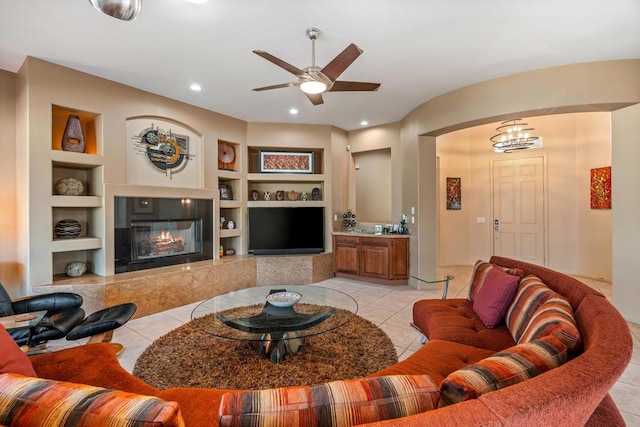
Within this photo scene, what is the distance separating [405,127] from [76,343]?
17.5 feet

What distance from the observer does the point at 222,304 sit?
9.20 ft

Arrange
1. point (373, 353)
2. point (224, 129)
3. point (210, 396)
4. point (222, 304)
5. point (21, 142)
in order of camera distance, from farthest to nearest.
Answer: point (224, 129) → point (21, 142) → point (222, 304) → point (373, 353) → point (210, 396)

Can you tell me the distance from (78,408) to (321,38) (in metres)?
2.97

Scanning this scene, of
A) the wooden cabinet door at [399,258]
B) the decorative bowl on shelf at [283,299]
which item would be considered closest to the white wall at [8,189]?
the decorative bowl on shelf at [283,299]

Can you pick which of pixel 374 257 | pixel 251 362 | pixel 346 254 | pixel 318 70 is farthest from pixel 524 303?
pixel 346 254

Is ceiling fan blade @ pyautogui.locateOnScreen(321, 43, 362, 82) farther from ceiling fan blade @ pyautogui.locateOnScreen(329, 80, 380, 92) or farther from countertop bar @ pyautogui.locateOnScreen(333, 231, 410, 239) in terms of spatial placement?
countertop bar @ pyautogui.locateOnScreen(333, 231, 410, 239)

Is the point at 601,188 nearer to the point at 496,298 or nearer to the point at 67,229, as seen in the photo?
the point at 496,298

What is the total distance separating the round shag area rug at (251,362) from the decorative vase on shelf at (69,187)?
209 cm

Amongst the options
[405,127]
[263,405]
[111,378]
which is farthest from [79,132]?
[405,127]

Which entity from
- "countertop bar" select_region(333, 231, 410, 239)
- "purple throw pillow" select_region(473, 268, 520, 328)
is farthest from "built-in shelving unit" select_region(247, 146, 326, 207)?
"purple throw pillow" select_region(473, 268, 520, 328)

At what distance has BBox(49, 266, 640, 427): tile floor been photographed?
2.10 m

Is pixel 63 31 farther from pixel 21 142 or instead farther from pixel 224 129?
pixel 224 129

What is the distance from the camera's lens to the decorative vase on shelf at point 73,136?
11.2ft

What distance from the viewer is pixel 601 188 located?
4855 millimetres
